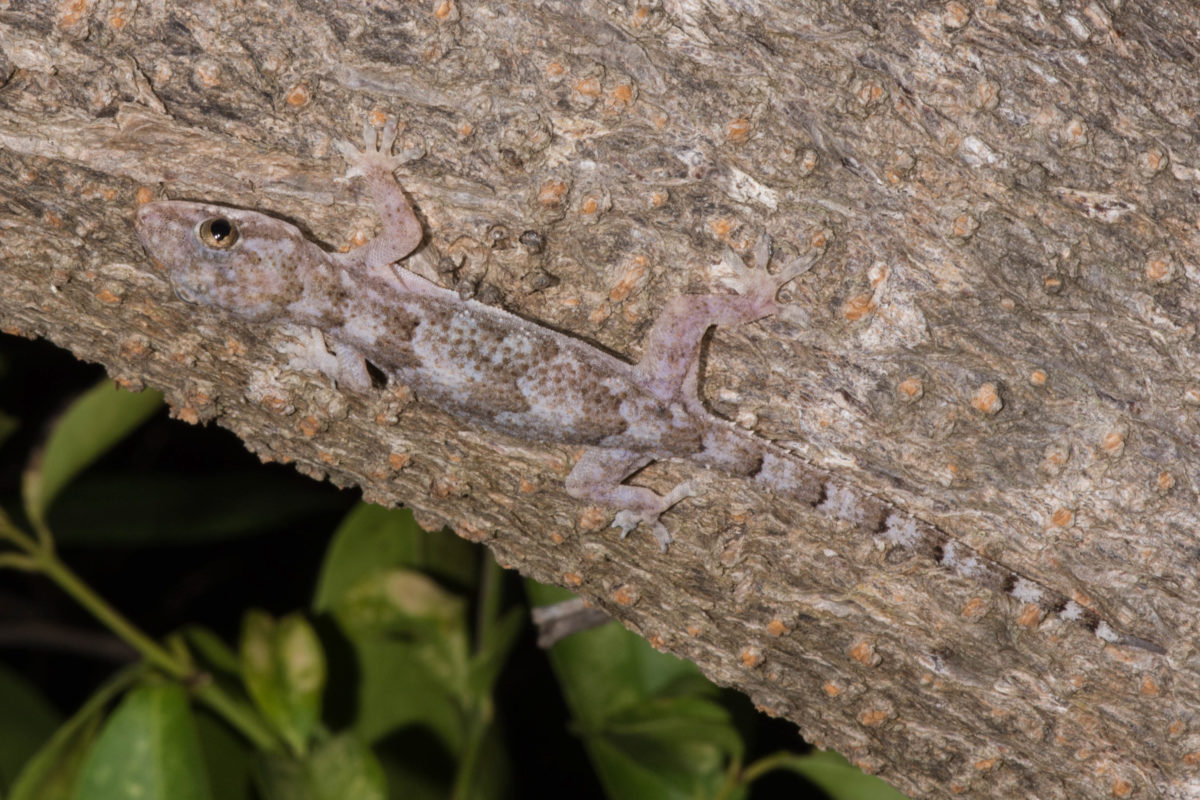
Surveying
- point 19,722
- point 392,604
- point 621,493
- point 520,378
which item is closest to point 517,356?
point 520,378

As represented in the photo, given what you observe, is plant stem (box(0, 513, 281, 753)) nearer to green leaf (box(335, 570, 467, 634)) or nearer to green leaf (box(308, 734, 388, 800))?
green leaf (box(308, 734, 388, 800))

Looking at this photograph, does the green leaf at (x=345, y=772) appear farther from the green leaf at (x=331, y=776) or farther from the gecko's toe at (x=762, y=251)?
the gecko's toe at (x=762, y=251)

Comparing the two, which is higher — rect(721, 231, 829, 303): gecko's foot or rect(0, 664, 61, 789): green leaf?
rect(721, 231, 829, 303): gecko's foot

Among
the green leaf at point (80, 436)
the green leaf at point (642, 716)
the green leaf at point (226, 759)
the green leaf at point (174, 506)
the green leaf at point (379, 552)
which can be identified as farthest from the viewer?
the green leaf at point (174, 506)

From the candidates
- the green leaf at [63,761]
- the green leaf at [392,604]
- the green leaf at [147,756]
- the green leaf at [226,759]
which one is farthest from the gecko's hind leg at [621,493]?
the green leaf at [63,761]

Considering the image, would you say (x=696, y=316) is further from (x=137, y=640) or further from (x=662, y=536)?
(x=137, y=640)

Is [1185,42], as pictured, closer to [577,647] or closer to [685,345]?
[685,345]

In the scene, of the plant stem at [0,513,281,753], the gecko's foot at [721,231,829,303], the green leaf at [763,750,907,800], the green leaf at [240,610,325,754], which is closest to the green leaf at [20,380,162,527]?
the plant stem at [0,513,281,753]
